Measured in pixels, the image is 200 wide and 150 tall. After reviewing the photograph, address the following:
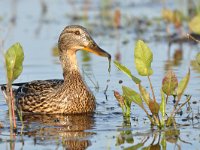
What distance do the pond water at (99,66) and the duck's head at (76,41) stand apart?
0.80m

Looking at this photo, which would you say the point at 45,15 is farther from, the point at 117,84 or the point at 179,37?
the point at 117,84

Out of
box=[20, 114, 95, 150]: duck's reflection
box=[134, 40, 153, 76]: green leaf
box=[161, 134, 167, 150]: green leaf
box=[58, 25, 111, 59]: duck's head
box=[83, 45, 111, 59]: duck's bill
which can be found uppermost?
box=[58, 25, 111, 59]: duck's head

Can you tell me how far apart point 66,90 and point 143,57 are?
2.10 metres

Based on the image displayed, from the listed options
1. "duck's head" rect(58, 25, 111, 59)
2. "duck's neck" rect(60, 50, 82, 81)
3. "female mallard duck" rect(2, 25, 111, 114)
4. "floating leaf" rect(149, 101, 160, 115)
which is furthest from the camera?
"duck's neck" rect(60, 50, 82, 81)

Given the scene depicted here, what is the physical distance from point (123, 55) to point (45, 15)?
4785mm

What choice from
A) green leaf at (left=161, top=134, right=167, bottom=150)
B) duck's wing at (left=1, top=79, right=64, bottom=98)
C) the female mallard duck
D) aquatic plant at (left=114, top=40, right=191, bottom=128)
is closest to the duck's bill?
the female mallard duck

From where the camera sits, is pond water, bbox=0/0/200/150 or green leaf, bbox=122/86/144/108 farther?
green leaf, bbox=122/86/144/108

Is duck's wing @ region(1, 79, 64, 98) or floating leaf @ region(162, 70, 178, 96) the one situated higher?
duck's wing @ region(1, 79, 64, 98)

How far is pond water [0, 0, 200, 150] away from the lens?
8406 millimetres

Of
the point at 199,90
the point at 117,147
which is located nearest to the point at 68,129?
the point at 117,147

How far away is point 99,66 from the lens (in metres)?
13.2

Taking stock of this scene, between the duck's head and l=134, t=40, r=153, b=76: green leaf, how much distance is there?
176 cm

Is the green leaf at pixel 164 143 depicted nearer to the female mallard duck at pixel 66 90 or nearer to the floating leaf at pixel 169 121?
the floating leaf at pixel 169 121

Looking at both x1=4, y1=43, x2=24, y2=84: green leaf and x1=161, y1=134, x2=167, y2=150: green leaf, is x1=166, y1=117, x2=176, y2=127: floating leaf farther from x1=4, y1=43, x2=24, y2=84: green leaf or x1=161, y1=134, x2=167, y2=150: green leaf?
x1=4, y1=43, x2=24, y2=84: green leaf
